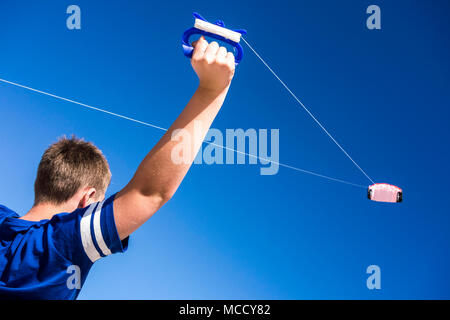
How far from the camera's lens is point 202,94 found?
65 centimetres

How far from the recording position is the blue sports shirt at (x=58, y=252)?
64cm

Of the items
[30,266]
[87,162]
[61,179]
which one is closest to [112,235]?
[30,266]

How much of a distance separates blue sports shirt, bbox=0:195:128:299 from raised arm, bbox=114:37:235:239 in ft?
0.11

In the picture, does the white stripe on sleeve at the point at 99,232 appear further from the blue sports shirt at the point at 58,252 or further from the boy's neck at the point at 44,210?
the boy's neck at the point at 44,210

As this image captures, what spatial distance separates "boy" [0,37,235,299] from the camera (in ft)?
2.01

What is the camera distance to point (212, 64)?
61 centimetres

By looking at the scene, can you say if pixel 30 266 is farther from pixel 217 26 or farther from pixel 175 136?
pixel 217 26

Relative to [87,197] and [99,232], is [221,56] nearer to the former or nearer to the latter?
[99,232]

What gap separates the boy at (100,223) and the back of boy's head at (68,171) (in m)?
0.16

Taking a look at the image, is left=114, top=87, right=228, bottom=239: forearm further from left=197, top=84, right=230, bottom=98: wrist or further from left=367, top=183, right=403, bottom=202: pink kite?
left=367, top=183, right=403, bottom=202: pink kite

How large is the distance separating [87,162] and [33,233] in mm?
396

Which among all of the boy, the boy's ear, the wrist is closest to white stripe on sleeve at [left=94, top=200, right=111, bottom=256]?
the boy

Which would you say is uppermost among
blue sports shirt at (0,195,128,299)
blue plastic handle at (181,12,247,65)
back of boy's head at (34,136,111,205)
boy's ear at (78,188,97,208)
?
blue plastic handle at (181,12,247,65)

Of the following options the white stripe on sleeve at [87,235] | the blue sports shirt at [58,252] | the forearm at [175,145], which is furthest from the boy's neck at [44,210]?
the forearm at [175,145]
